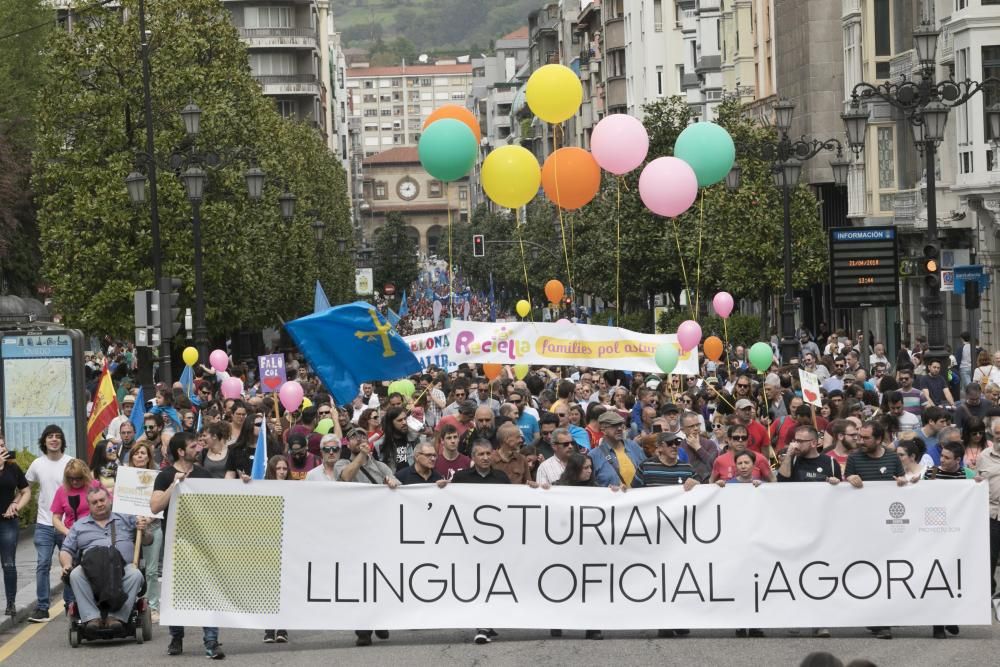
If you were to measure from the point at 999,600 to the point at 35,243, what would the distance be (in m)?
51.1

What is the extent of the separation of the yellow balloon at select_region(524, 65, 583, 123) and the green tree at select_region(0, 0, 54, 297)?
34183 millimetres

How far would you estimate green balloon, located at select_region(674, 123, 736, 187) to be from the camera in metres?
21.5

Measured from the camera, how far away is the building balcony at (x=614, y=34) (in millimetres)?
100750

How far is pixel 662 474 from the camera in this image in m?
13.6

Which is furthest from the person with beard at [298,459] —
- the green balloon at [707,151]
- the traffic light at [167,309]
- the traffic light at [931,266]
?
the traffic light at [167,309]

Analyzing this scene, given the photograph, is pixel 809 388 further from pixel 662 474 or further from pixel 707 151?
pixel 662 474

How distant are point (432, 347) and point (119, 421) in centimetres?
519

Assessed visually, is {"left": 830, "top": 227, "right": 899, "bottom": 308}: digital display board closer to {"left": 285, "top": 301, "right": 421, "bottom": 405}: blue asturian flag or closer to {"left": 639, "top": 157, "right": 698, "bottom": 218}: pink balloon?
{"left": 639, "top": 157, "right": 698, "bottom": 218}: pink balloon

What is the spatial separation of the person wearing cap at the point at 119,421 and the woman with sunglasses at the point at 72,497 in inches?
115

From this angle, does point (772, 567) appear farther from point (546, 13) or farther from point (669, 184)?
point (546, 13)

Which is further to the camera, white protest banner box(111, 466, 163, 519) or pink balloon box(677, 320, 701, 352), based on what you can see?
pink balloon box(677, 320, 701, 352)

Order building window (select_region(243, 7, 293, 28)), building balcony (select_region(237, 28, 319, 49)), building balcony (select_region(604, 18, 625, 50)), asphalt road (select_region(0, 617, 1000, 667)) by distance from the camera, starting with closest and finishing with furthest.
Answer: asphalt road (select_region(0, 617, 1000, 667)) < building balcony (select_region(604, 18, 625, 50)) < building balcony (select_region(237, 28, 319, 49)) < building window (select_region(243, 7, 293, 28))

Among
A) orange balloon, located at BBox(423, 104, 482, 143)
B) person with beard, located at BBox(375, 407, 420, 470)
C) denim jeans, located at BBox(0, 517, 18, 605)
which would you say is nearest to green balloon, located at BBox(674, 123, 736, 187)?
orange balloon, located at BBox(423, 104, 482, 143)

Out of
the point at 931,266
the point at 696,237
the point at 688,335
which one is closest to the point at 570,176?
the point at 688,335
